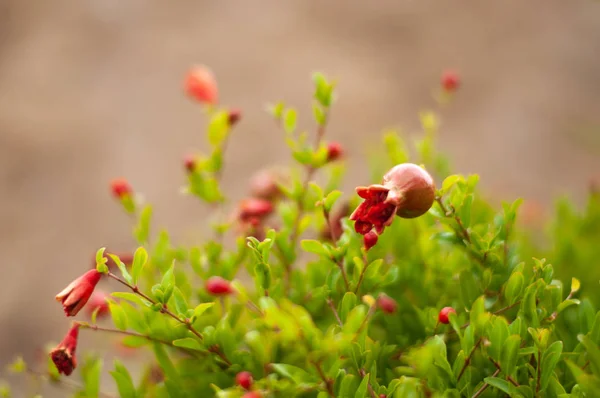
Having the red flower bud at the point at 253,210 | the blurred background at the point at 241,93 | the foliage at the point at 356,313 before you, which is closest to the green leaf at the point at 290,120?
the foliage at the point at 356,313

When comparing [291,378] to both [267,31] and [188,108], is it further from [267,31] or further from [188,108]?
[267,31]

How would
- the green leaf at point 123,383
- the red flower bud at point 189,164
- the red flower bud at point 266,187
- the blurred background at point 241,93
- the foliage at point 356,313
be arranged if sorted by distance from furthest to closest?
the blurred background at point 241,93 → the red flower bud at point 266,187 → the red flower bud at point 189,164 → the green leaf at point 123,383 → the foliage at point 356,313

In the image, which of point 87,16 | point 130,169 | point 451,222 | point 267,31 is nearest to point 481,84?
point 267,31

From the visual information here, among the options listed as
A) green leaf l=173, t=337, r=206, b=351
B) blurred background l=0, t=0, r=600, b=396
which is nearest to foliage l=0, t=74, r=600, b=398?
green leaf l=173, t=337, r=206, b=351

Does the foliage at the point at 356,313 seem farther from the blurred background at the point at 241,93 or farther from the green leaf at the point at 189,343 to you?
the blurred background at the point at 241,93

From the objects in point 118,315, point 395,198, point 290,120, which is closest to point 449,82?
point 290,120

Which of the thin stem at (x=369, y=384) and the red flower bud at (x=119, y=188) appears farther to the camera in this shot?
the red flower bud at (x=119, y=188)

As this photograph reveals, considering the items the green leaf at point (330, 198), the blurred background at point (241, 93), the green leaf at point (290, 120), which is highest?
the green leaf at point (290, 120)
